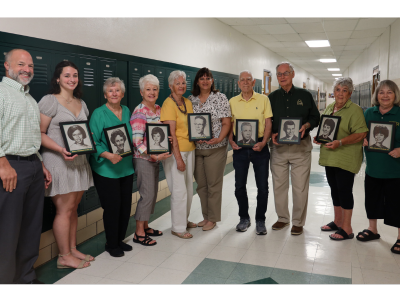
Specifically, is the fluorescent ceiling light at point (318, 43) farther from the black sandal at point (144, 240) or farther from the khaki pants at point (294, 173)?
the black sandal at point (144, 240)

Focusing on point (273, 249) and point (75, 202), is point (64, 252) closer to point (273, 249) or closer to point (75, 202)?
point (75, 202)

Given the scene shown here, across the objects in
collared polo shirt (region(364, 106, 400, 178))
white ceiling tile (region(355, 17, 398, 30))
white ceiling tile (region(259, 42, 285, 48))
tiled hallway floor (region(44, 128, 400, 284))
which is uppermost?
white ceiling tile (region(259, 42, 285, 48))

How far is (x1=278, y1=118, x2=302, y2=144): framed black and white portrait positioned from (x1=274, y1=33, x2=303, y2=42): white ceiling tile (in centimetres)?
559

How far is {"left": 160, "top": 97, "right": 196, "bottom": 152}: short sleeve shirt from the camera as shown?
310cm

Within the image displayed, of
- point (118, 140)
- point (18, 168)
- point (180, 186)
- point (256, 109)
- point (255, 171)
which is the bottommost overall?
point (180, 186)

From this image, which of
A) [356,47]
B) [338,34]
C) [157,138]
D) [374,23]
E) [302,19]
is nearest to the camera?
[157,138]

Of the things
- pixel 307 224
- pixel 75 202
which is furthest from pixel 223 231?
pixel 75 202

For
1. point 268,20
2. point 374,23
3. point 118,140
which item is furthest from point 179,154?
point 374,23

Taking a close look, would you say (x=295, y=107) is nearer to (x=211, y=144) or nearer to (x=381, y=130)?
(x=381, y=130)

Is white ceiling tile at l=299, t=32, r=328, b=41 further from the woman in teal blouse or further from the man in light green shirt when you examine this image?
the man in light green shirt

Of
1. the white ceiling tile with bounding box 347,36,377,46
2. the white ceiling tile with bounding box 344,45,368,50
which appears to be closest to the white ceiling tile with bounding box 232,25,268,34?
the white ceiling tile with bounding box 347,36,377,46

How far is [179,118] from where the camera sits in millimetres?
3152

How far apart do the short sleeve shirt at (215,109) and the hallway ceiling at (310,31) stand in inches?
148

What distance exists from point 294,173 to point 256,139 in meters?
0.56
